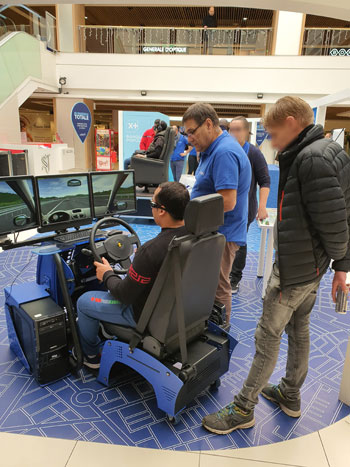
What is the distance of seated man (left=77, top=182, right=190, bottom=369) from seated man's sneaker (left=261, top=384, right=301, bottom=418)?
3.03 feet

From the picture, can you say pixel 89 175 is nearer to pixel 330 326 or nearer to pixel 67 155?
pixel 330 326

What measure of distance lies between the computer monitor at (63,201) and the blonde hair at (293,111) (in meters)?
1.40

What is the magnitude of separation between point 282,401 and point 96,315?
3.92 ft

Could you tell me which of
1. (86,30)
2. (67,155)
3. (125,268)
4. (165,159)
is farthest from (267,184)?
(86,30)

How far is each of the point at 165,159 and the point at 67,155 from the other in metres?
5.33

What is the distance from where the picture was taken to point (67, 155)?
10.5 m

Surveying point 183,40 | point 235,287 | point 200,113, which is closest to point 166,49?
point 183,40

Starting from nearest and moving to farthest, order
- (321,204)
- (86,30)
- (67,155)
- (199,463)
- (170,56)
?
(321,204) → (199,463) → (67,155) → (170,56) → (86,30)

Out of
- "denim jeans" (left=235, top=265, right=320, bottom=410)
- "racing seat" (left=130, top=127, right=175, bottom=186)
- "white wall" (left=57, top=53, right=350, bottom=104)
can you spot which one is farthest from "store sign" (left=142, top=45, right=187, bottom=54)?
"denim jeans" (left=235, top=265, right=320, bottom=410)

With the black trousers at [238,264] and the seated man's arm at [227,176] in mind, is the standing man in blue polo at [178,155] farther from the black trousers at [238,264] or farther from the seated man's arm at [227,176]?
the seated man's arm at [227,176]

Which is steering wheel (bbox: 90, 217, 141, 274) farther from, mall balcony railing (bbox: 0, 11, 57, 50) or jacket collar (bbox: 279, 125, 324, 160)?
mall balcony railing (bbox: 0, 11, 57, 50)

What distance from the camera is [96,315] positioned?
2127 mm

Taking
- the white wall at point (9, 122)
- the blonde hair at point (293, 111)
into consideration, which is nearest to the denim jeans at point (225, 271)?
the blonde hair at point (293, 111)

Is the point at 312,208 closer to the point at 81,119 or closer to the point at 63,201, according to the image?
the point at 63,201
